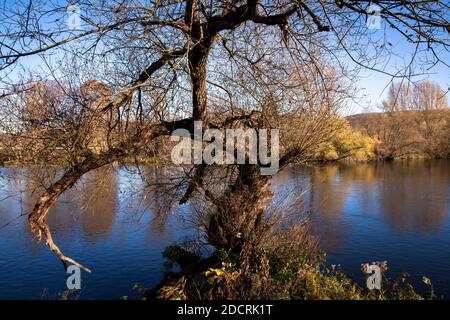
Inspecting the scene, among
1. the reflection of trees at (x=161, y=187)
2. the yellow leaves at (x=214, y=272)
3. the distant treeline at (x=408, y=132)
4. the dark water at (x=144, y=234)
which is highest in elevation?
the distant treeline at (x=408, y=132)

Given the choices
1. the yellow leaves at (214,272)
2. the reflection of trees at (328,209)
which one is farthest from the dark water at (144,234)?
the yellow leaves at (214,272)

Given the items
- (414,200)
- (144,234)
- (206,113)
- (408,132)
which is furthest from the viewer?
(408,132)

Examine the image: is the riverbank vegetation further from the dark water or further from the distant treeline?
the distant treeline

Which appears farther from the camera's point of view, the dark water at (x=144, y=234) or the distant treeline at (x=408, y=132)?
the distant treeline at (x=408, y=132)

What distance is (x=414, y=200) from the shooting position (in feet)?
58.3

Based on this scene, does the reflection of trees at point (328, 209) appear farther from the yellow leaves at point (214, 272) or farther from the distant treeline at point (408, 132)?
the distant treeline at point (408, 132)

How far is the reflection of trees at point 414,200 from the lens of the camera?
14227 millimetres

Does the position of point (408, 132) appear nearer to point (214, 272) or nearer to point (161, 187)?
point (161, 187)

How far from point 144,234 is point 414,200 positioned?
479 inches

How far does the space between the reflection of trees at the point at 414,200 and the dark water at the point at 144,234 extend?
0.04 metres

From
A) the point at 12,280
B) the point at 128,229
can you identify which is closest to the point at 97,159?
the point at 12,280

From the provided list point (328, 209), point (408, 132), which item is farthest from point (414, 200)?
point (408, 132)
